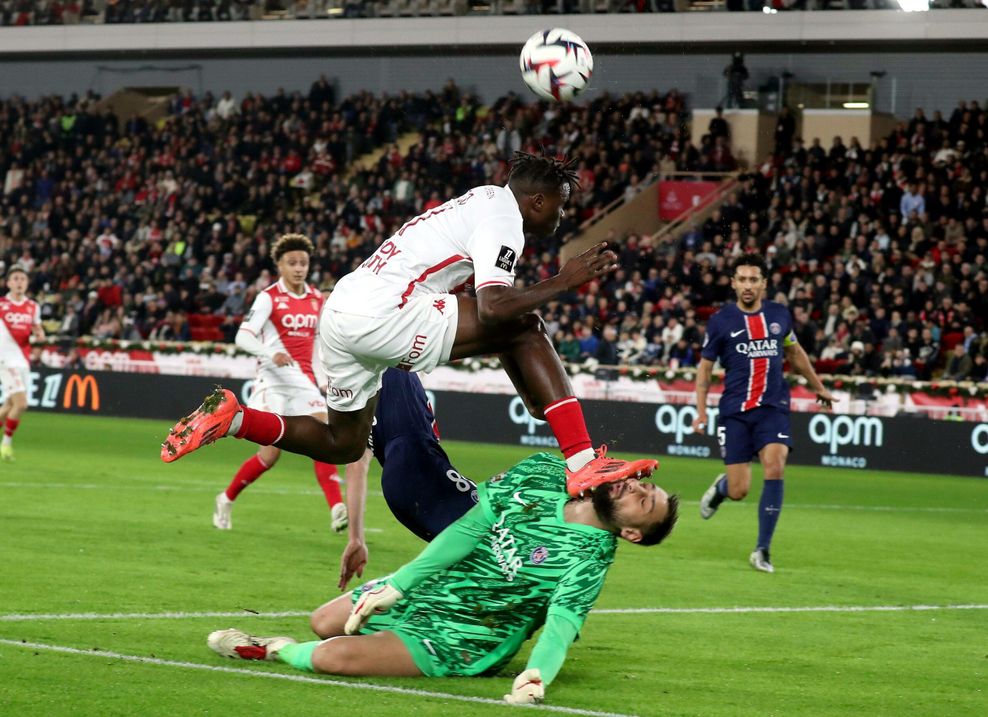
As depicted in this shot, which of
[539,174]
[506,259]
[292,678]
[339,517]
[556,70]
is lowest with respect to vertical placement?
[339,517]

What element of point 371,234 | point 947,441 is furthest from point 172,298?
point 947,441

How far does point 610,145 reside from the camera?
107 feet

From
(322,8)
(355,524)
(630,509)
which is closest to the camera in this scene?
(630,509)

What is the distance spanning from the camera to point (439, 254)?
23.6 feet

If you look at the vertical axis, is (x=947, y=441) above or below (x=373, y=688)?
below

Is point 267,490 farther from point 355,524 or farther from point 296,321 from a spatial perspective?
point 355,524

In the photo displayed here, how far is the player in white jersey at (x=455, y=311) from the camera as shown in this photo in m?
6.89

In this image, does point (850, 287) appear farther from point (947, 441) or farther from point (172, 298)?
point (172, 298)

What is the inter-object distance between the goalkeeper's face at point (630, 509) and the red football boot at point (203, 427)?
201 cm

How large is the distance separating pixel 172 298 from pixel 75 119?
36.9 ft

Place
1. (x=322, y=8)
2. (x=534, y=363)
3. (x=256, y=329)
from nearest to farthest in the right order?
(x=534, y=363)
(x=256, y=329)
(x=322, y=8)

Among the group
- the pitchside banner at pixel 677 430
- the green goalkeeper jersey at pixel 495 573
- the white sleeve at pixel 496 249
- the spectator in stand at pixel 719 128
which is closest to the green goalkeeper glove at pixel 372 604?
the green goalkeeper jersey at pixel 495 573

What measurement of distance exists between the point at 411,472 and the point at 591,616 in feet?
6.15

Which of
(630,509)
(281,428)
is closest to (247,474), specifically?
(281,428)
